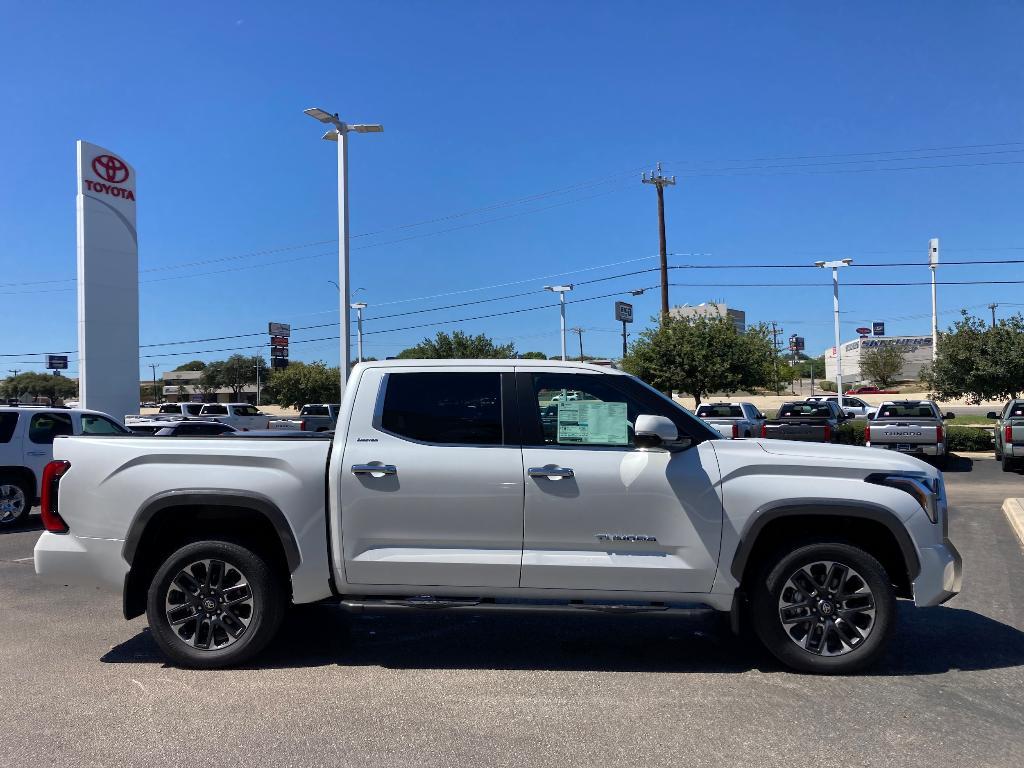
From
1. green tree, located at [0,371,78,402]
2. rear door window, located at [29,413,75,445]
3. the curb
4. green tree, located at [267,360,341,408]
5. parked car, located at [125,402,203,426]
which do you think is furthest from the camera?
green tree, located at [0,371,78,402]

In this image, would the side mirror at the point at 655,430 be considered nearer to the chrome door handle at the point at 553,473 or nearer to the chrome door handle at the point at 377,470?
the chrome door handle at the point at 553,473

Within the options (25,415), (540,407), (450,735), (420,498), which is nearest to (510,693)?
(450,735)

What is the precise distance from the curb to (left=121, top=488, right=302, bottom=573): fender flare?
8640 millimetres

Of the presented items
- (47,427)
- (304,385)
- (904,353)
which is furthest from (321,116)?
(904,353)

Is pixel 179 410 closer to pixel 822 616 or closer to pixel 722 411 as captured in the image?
pixel 722 411

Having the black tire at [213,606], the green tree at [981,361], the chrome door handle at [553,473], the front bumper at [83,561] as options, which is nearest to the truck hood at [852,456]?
the chrome door handle at [553,473]

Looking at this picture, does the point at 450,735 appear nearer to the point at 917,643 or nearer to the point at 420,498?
the point at 420,498

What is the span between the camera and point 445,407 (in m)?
5.11

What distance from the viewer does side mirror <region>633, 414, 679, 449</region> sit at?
4664mm

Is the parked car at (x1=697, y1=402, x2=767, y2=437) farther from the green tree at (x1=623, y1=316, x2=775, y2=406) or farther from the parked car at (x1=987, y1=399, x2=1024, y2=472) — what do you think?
the green tree at (x1=623, y1=316, x2=775, y2=406)

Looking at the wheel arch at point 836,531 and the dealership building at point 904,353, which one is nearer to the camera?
the wheel arch at point 836,531

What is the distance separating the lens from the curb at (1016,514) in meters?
9.80

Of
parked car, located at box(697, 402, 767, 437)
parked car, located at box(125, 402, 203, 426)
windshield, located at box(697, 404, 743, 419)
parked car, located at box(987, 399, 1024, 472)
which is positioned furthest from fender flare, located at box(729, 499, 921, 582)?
parked car, located at box(125, 402, 203, 426)

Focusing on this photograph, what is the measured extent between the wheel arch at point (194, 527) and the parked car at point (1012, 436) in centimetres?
1708
